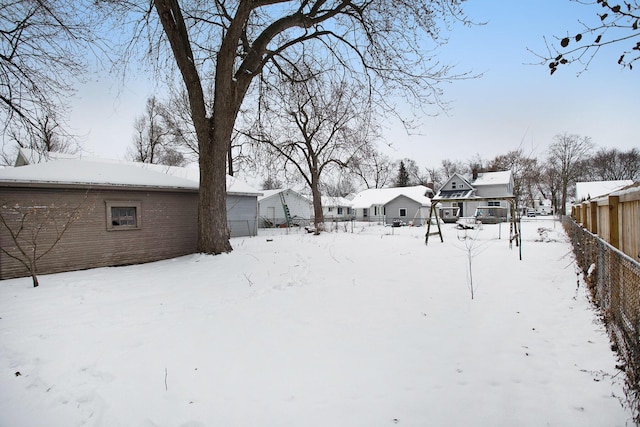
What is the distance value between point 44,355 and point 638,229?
710 cm

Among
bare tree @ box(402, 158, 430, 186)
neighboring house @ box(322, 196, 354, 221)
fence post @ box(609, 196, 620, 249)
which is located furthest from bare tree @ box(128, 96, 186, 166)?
bare tree @ box(402, 158, 430, 186)

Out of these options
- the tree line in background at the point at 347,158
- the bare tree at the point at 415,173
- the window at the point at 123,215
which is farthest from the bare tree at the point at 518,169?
the window at the point at 123,215

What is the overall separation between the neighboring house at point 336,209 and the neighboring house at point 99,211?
3326cm

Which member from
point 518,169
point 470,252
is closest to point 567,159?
point 518,169

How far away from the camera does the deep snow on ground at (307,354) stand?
106 inches

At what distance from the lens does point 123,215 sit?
9.93 metres

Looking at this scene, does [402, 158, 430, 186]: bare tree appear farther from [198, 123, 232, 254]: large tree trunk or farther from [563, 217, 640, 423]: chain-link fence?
[563, 217, 640, 423]: chain-link fence

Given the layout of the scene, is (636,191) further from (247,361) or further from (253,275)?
(253,275)

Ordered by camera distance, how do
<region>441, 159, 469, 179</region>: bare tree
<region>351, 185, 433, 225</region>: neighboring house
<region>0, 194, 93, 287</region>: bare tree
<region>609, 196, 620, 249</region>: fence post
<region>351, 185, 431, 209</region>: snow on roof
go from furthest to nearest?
<region>441, 159, 469, 179</region>: bare tree → <region>351, 185, 431, 209</region>: snow on roof → <region>351, 185, 433, 225</region>: neighboring house → <region>0, 194, 93, 287</region>: bare tree → <region>609, 196, 620, 249</region>: fence post

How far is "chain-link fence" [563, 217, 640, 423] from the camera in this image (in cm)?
249

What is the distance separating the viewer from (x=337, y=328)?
4477 millimetres

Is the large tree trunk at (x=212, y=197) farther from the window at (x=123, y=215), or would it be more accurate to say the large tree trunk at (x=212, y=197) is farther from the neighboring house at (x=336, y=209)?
the neighboring house at (x=336, y=209)

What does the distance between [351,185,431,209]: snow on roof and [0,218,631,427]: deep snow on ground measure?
31578 millimetres

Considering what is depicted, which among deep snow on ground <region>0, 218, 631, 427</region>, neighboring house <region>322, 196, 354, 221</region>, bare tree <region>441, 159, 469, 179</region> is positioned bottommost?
deep snow on ground <region>0, 218, 631, 427</region>
